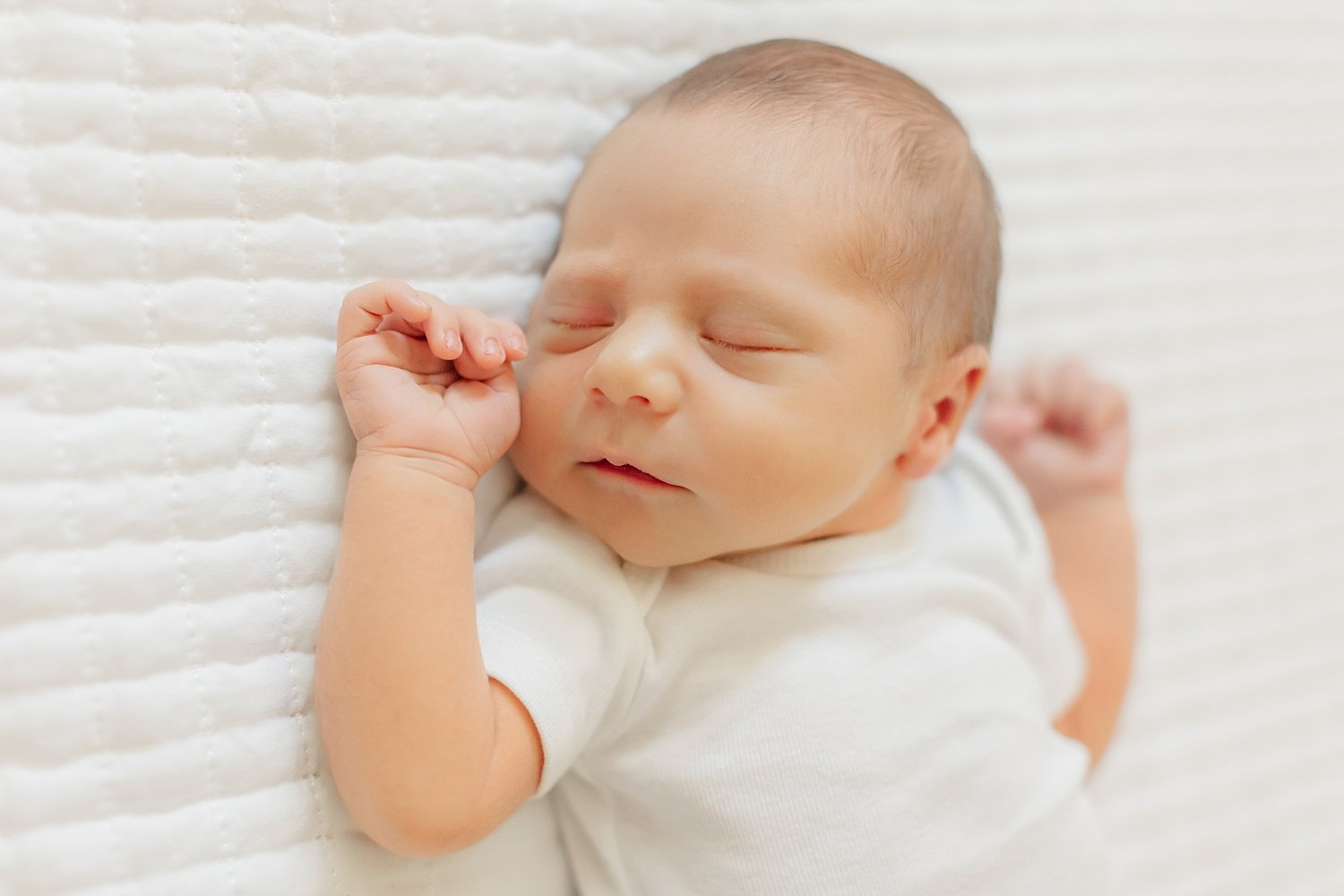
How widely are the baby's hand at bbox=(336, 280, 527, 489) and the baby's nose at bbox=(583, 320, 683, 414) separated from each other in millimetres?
68

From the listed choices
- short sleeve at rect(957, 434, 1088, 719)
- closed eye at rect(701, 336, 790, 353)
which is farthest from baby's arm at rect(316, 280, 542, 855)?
short sleeve at rect(957, 434, 1088, 719)

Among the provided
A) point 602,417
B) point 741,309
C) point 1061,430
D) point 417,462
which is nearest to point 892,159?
point 741,309

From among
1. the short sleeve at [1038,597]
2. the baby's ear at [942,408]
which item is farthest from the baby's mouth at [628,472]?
the short sleeve at [1038,597]

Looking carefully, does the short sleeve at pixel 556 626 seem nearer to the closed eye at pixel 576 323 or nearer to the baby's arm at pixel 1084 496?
the closed eye at pixel 576 323

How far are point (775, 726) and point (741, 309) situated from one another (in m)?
0.29

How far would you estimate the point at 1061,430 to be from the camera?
1.25 metres

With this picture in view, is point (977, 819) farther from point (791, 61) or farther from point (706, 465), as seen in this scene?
point (791, 61)

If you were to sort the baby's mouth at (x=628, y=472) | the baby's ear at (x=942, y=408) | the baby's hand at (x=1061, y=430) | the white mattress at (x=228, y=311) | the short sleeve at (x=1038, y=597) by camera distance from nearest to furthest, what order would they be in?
the white mattress at (x=228, y=311) < the baby's mouth at (x=628, y=472) < the baby's ear at (x=942, y=408) < the short sleeve at (x=1038, y=597) < the baby's hand at (x=1061, y=430)

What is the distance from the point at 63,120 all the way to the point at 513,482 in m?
0.38

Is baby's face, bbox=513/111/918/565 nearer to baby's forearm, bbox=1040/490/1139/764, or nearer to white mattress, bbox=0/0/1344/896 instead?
white mattress, bbox=0/0/1344/896

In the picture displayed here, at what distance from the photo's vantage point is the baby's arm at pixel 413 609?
2.36 ft

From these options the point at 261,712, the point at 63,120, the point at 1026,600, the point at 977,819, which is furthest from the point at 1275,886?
the point at 63,120

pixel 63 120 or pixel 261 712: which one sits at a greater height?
pixel 63 120

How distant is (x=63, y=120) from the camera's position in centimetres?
70
